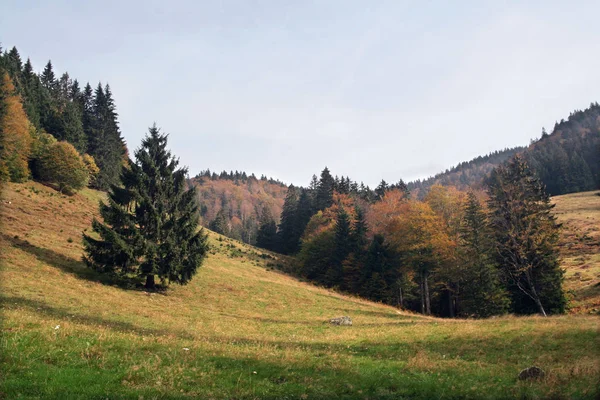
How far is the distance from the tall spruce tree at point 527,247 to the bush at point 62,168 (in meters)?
58.7

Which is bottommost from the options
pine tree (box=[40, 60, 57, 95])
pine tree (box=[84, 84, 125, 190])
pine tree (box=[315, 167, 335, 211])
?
pine tree (box=[315, 167, 335, 211])

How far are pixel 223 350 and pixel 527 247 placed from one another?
30.5 m

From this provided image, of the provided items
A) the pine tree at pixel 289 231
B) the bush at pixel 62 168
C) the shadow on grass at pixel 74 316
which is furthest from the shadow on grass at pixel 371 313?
the pine tree at pixel 289 231

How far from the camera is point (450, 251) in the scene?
152ft

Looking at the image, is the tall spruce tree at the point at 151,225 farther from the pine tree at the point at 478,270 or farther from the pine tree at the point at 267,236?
the pine tree at the point at 267,236

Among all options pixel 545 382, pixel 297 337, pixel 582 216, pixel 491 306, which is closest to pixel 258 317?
pixel 297 337

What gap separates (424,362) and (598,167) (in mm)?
153509

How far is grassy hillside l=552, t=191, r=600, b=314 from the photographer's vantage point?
124ft

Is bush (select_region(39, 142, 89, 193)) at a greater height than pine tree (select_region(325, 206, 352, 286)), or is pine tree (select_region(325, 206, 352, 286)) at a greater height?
bush (select_region(39, 142, 89, 193))

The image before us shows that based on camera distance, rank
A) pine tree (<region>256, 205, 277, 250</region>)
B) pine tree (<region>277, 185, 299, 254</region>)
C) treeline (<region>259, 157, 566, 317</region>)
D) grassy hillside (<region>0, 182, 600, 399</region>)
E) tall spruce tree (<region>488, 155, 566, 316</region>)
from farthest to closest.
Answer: pine tree (<region>256, 205, 277, 250</region>), pine tree (<region>277, 185, 299, 254</region>), treeline (<region>259, 157, 566, 317</region>), tall spruce tree (<region>488, 155, 566, 316</region>), grassy hillside (<region>0, 182, 600, 399</region>)

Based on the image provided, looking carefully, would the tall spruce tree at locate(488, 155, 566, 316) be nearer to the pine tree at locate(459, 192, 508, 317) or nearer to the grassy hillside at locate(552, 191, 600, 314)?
the pine tree at locate(459, 192, 508, 317)

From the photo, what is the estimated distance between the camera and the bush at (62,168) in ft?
169

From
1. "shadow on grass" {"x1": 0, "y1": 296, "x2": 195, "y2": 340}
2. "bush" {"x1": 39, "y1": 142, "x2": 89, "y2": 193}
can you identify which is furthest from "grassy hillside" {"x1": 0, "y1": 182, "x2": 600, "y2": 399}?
"bush" {"x1": 39, "y1": 142, "x2": 89, "y2": 193}

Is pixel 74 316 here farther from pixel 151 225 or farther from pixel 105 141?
pixel 105 141
